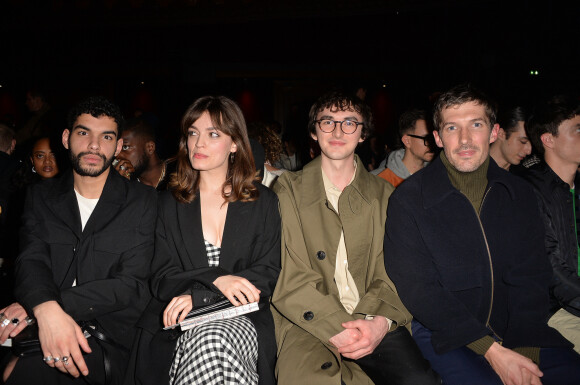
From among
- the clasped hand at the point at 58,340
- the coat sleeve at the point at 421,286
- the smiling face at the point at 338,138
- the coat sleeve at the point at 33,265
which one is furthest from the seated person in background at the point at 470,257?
the coat sleeve at the point at 33,265

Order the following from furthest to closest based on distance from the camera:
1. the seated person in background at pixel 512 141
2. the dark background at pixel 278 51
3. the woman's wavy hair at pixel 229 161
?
the dark background at pixel 278 51 < the seated person in background at pixel 512 141 < the woman's wavy hair at pixel 229 161

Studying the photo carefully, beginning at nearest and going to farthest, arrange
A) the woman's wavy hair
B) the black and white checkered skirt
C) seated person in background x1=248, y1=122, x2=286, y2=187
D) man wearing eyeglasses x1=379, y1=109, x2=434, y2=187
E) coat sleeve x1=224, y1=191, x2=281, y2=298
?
the black and white checkered skirt < coat sleeve x1=224, y1=191, x2=281, y2=298 < the woman's wavy hair < man wearing eyeglasses x1=379, y1=109, x2=434, y2=187 < seated person in background x1=248, y1=122, x2=286, y2=187

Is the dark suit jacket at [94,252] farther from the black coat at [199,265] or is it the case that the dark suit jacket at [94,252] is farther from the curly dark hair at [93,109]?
the curly dark hair at [93,109]

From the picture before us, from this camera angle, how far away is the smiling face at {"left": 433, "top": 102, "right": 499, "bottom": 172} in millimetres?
2232

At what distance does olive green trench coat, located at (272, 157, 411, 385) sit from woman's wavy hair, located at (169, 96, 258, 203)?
22 centimetres

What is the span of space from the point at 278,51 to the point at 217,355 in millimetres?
10246

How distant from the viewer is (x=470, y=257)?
2.16 m

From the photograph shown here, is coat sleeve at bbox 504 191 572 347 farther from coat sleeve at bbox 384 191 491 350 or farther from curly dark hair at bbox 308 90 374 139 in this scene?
curly dark hair at bbox 308 90 374 139

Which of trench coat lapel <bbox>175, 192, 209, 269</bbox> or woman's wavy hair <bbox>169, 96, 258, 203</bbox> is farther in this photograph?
woman's wavy hair <bbox>169, 96, 258, 203</bbox>

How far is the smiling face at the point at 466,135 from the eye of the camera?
2232 mm

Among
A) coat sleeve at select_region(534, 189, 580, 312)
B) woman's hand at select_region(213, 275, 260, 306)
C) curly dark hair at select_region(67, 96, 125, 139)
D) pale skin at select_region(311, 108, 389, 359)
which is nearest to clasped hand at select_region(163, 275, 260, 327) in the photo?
woman's hand at select_region(213, 275, 260, 306)

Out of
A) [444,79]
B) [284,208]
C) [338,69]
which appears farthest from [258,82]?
[284,208]

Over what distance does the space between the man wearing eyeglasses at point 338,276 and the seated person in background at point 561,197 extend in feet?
3.02

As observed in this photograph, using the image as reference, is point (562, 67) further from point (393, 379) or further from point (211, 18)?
point (393, 379)
